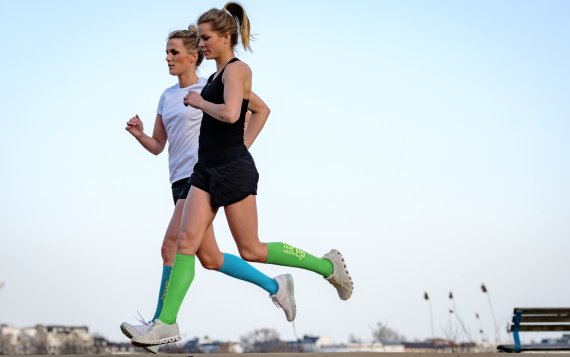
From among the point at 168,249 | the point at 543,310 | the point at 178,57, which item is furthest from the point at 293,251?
the point at 543,310

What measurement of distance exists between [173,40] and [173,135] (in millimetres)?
673

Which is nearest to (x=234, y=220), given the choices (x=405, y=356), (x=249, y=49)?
(x=249, y=49)

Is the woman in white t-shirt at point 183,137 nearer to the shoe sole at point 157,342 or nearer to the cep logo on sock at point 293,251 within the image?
the cep logo on sock at point 293,251

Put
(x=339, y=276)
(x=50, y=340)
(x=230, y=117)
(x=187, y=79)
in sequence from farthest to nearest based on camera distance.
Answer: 1. (x=50, y=340)
2. (x=339, y=276)
3. (x=187, y=79)
4. (x=230, y=117)

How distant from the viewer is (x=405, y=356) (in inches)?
254

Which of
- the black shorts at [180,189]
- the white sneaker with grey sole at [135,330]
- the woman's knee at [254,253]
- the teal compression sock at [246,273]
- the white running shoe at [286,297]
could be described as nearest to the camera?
the white sneaker with grey sole at [135,330]

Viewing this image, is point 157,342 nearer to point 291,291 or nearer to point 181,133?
point 291,291

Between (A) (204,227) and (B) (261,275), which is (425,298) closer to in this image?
(B) (261,275)

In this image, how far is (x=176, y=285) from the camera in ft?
19.7

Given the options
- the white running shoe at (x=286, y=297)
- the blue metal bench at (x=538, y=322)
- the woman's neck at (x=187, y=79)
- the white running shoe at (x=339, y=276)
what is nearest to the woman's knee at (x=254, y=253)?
the white running shoe at (x=286, y=297)

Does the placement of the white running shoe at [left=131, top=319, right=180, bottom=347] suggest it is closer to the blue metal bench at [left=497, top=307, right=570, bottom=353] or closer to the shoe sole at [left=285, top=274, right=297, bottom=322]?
the shoe sole at [left=285, top=274, right=297, bottom=322]

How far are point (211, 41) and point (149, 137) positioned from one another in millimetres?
1139

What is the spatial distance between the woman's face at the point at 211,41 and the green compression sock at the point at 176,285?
4.16 feet

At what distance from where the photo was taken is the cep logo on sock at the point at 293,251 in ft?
21.7
